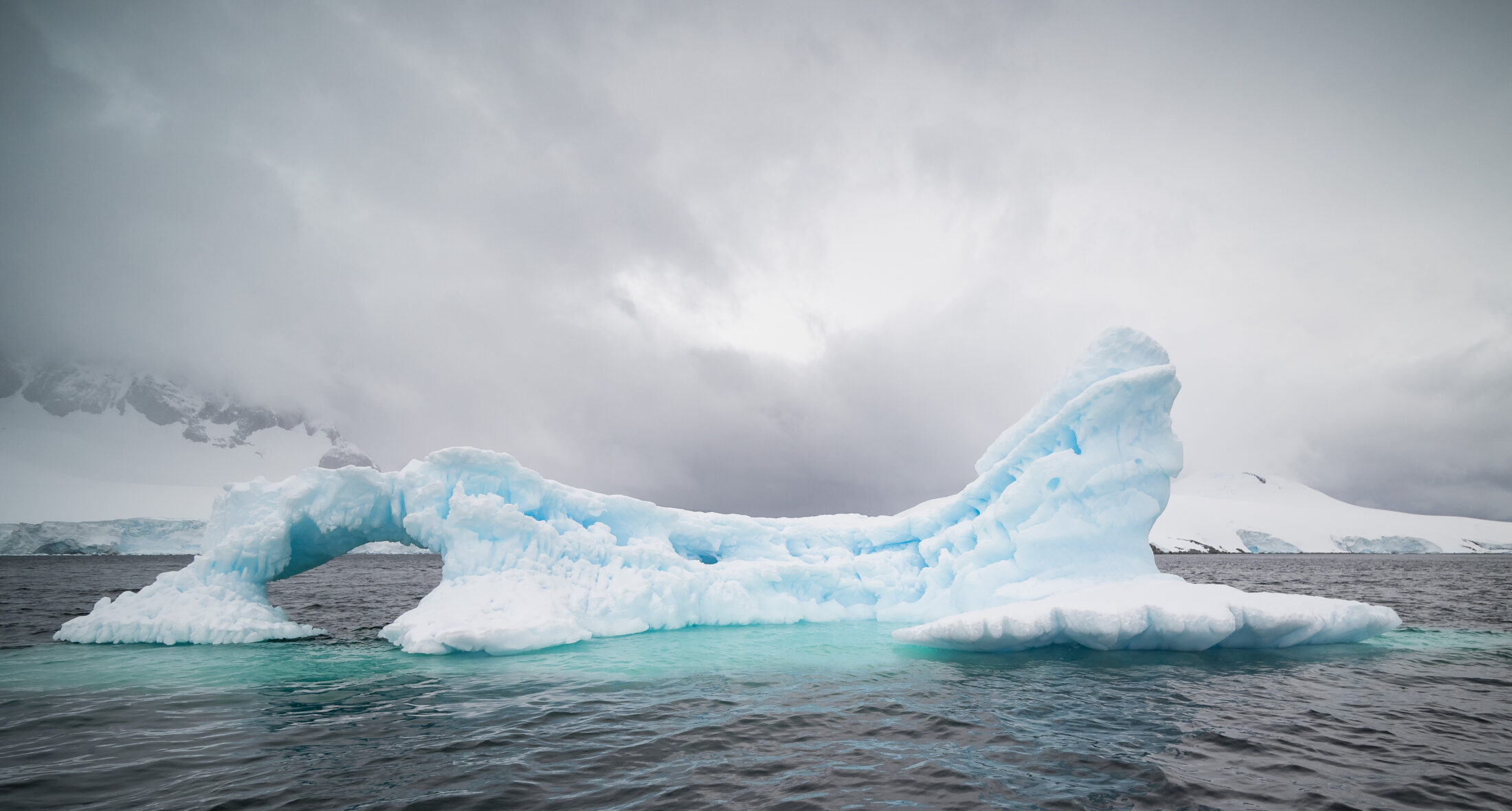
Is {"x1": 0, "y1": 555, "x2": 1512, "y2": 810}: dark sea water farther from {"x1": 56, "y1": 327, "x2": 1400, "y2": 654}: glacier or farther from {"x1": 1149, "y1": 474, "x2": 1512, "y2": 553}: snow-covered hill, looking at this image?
{"x1": 1149, "y1": 474, "x2": 1512, "y2": 553}: snow-covered hill

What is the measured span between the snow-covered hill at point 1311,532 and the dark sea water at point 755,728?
380 ft

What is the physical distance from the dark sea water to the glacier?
72 centimetres

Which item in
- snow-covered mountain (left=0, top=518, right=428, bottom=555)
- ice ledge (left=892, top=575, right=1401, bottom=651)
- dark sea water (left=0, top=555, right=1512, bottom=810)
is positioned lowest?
dark sea water (left=0, top=555, right=1512, bottom=810)

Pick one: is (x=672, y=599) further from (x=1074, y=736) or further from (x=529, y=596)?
(x=1074, y=736)

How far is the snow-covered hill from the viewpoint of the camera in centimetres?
11544

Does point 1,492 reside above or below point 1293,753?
above

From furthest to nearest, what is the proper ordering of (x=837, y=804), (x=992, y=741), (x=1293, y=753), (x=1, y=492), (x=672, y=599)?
(x=1, y=492)
(x=672, y=599)
(x=992, y=741)
(x=1293, y=753)
(x=837, y=804)

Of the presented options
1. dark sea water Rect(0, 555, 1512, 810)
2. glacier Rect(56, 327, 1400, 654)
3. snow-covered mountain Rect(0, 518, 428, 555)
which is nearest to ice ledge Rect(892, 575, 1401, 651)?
glacier Rect(56, 327, 1400, 654)

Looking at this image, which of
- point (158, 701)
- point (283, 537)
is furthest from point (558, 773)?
point (283, 537)

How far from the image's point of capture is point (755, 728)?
7918 mm

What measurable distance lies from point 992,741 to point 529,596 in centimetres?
1115

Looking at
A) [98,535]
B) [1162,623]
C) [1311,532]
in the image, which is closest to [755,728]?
[1162,623]

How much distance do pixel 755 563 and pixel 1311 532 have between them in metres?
148

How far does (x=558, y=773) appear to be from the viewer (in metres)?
6.27
